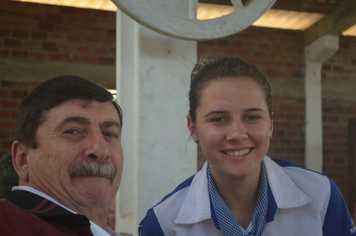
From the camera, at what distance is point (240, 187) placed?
1.99m

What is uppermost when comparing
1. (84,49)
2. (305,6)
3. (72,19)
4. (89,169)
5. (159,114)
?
(305,6)

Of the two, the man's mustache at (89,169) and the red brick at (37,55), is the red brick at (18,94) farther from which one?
the man's mustache at (89,169)

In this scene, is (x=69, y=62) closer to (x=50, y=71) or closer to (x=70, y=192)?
(x=50, y=71)

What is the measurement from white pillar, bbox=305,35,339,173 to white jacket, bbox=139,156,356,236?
3931mm

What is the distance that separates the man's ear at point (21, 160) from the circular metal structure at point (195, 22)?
0.95 metres

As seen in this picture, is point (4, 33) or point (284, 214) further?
point (4, 33)

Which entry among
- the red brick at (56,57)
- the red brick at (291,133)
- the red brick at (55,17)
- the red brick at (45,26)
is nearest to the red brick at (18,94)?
the red brick at (56,57)

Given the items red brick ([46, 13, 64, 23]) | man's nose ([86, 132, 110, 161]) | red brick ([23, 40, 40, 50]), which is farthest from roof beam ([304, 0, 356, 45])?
man's nose ([86, 132, 110, 161])

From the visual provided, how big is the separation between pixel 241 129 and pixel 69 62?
3.72m

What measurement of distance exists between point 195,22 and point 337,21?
3500 millimetres

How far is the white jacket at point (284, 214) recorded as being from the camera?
6.19 feet

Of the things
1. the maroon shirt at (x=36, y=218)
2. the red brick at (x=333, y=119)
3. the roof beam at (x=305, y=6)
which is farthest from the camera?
the red brick at (x=333, y=119)

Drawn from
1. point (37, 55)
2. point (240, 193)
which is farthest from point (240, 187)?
point (37, 55)

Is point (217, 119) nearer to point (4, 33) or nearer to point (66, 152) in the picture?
point (66, 152)
